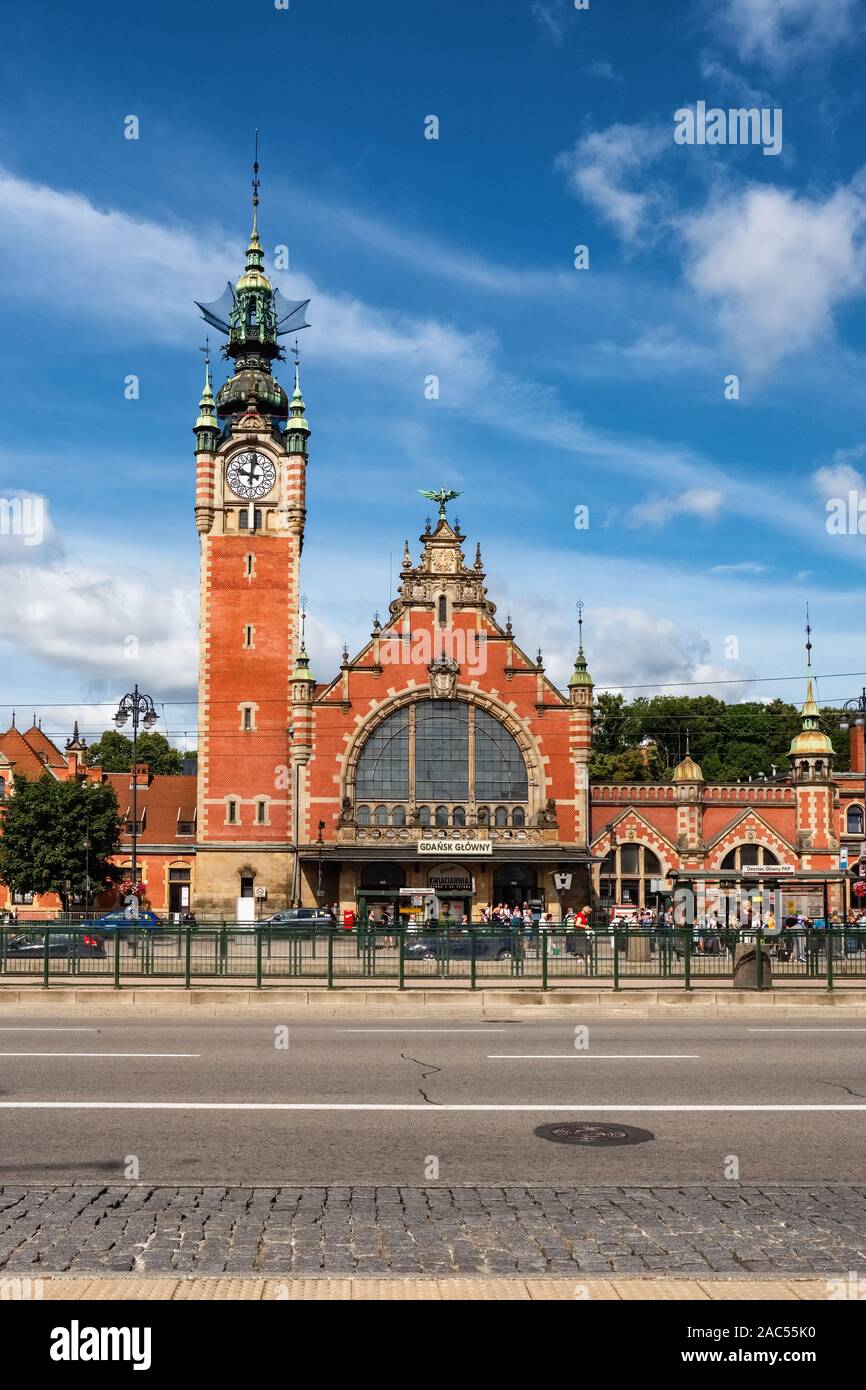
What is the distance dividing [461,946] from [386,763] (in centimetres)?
3552

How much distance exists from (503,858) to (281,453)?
79.2 ft

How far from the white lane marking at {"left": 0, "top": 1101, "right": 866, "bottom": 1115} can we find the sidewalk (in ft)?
17.8

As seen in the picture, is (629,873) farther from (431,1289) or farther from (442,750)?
(431,1289)

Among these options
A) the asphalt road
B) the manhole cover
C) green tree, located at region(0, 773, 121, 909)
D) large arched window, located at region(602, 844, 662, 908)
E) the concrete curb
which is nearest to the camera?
the asphalt road

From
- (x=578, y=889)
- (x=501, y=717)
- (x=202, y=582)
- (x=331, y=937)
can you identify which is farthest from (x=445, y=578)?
(x=331, y=937)

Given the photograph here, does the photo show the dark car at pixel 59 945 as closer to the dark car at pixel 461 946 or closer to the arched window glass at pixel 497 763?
the dark car at pixel 461 946

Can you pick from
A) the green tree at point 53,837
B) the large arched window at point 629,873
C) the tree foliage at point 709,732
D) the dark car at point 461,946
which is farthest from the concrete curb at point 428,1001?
the tree foliage at point 709,732

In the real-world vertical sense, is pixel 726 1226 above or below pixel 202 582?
below

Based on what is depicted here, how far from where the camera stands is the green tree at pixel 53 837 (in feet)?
197

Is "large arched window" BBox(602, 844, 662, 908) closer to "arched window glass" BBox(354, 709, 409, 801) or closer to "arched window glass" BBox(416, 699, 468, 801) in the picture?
"arched window glass" BBox(416, 699, 468, 801)

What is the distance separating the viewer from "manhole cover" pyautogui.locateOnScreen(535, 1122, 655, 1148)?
10.9m
